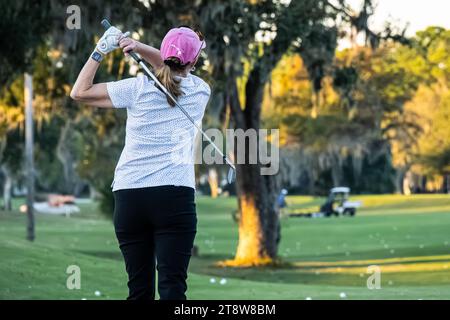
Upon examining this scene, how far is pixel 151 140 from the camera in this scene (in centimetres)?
530

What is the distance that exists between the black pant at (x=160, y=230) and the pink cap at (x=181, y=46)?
621 mm

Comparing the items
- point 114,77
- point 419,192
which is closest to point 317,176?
point 419,192

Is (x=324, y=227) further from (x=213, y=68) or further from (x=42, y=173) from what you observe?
(x=42, y=173)

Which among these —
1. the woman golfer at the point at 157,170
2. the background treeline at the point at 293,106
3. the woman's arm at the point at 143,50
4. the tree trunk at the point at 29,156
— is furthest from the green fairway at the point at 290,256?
the woman golfer at the point at 157,170

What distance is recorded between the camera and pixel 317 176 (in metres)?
77.7

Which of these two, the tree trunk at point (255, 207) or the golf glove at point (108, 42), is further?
the tree trunk at point (255, 207)

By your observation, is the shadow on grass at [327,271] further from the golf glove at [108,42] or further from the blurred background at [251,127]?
the golf glove at [108,42]

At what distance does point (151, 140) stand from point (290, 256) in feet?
89.8

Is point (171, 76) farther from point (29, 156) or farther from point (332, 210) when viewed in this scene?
point (332, 210)

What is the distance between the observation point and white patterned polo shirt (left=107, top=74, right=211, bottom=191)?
5273mm

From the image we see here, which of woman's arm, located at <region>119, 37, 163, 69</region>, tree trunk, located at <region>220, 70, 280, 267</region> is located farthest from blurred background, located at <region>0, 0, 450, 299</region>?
woman's arm, located at <region>119, 37, 163, 69</region>

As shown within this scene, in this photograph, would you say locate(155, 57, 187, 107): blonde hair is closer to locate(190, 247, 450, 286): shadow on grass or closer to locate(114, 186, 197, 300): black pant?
locate(114, 186, 197, 300): black pant

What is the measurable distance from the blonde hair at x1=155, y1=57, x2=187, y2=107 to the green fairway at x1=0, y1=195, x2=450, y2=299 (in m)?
8.00

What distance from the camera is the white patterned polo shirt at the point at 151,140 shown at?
527 centimetres
